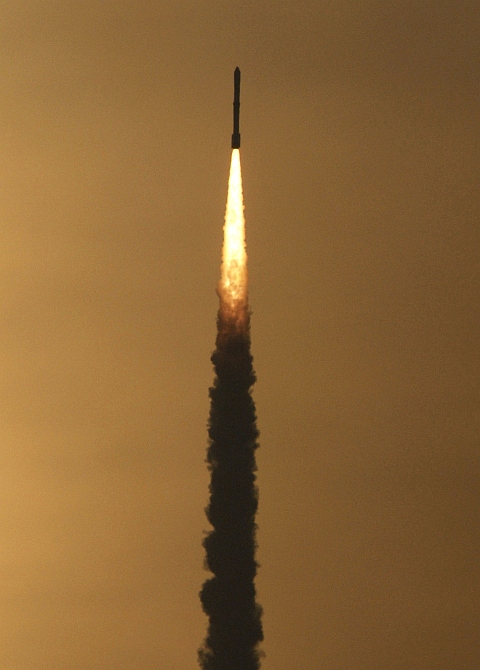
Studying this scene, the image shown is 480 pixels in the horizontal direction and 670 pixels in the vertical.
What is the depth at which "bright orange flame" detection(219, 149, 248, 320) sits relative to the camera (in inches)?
1137

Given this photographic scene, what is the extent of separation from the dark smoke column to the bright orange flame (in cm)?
5

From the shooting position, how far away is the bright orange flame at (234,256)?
28891 millimetres

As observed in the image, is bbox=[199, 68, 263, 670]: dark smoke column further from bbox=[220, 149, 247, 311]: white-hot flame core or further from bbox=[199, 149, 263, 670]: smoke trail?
bbox=[220, 149, 247, 311]: white-hot flame core

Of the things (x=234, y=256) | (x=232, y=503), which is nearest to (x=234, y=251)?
(x=234, y=256)

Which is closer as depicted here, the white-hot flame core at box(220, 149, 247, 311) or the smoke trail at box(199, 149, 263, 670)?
the smoke trail at box(199, 149, 263, 670)


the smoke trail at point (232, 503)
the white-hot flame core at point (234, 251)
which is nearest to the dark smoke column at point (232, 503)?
the smoke trail at point (232, 503)

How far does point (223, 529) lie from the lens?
28672 millimetres

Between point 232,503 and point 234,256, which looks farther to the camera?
point 234,256

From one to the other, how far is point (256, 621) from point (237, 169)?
10.0 m

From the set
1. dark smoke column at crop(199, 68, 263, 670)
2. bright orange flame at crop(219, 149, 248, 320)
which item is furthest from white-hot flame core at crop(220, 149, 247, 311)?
dark smoke column at crop(199, 68, 263, 670)

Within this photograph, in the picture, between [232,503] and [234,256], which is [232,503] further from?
[234,256]

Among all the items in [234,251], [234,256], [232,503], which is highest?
[234,251]

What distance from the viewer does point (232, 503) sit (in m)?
28.5

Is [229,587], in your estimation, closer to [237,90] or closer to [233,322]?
[233,322]
